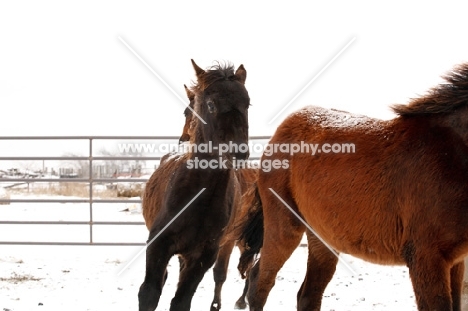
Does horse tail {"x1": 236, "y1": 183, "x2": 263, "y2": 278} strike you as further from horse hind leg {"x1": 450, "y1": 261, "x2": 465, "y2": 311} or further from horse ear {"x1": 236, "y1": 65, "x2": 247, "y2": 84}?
horse hind leg {"x1": 450, "y1": 261, "x2": 465, "y2": 311}

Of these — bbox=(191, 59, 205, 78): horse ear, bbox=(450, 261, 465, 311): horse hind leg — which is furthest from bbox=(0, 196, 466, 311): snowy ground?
bbox=(191, 59, 205, 78): horse ear

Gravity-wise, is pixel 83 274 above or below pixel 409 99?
below

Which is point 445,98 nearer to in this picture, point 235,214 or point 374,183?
point 374,183

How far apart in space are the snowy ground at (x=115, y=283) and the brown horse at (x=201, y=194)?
158 cm

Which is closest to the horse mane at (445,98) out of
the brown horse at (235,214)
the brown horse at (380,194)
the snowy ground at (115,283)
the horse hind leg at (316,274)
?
the brown horse at (380,194)

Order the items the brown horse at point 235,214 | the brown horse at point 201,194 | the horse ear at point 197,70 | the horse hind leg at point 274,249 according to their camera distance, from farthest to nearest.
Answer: the brown horse at point 235,214
the horse ear at point 197,70
the horse hind leg at point 274,249
the brown horse at point 201,194

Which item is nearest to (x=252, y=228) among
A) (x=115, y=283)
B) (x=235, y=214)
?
(x=235, y=214)

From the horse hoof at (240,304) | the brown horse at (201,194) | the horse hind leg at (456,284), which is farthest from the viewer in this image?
the horse hoof at (240,304)

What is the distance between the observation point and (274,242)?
4.44 meters

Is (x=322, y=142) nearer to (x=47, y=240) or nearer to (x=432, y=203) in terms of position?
(x=432, y=203)

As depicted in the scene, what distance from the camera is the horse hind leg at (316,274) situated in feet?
14.4

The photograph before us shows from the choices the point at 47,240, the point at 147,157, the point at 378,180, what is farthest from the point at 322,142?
the point at 47,240

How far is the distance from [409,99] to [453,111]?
34 cm

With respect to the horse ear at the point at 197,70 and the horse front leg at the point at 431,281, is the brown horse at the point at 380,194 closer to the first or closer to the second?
the horse front leg at the point at 431,281
